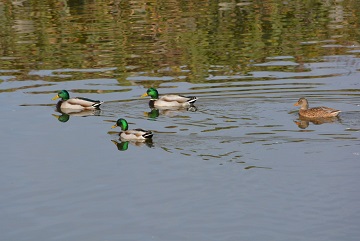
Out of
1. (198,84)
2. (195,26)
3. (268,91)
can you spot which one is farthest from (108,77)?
(195,26)

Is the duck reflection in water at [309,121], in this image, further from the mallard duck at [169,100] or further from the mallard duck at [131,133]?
the mallard duck at [131,133]

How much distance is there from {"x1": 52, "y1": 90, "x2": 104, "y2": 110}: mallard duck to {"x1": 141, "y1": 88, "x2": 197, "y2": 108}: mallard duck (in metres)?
1.18

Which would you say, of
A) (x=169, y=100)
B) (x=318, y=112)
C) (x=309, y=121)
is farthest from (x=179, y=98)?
(x=318, y=112)

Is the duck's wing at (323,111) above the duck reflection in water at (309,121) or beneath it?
above

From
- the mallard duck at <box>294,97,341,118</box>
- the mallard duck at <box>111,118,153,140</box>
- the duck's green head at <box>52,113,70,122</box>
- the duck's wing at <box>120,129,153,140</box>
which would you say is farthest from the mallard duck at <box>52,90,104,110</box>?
the mallard duck at <box>294,97,341,118</box>

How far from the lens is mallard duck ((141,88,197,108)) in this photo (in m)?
22.5

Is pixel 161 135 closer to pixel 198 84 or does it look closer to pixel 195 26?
pixel 198 84

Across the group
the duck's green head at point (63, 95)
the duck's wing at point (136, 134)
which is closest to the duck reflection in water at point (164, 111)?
the duck's green head at point (63, 95)

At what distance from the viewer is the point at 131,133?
792 inches

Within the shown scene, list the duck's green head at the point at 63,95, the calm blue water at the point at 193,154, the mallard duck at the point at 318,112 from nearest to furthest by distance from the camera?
1. the calm blue water at the point at 193,154
2. the mallard duck at the point at 318,112
3. the duck's green head at the point at 63,95

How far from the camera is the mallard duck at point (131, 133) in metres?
19.8

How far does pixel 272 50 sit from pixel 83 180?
1360 centimetres

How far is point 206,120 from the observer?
2106 centimetres

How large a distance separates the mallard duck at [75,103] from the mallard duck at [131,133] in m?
2.22
